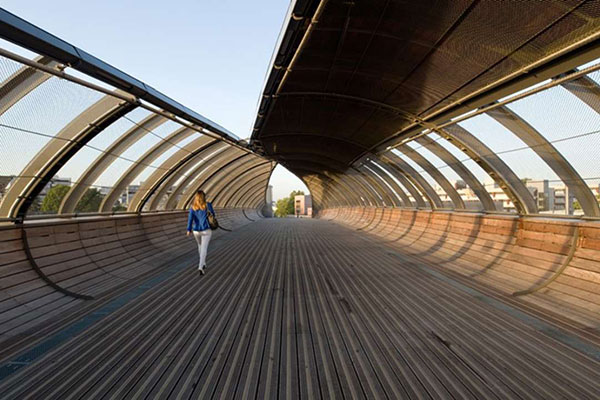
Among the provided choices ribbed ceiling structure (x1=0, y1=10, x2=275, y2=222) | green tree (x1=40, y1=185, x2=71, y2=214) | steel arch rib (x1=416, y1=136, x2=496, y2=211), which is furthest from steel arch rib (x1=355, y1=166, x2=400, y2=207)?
green tree (x1=40, y1=185, x2=71, y2=214)

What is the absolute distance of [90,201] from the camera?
891cm

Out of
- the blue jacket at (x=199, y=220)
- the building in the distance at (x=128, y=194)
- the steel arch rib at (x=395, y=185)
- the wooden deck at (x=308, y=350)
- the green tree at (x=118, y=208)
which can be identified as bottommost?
the wooden deck at (x=308, y=350)

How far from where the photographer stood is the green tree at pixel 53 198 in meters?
7.29

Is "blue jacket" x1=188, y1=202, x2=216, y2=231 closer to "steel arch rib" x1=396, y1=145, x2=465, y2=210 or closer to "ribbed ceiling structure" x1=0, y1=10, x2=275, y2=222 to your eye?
"ribbed ceiling structure" x1=0, y1=10, x2=275, y2=222

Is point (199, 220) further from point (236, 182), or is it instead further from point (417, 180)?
point (236, 182)

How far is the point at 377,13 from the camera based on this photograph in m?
5.23

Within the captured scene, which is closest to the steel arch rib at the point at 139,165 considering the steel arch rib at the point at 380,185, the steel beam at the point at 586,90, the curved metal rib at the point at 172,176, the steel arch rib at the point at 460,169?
the curved metal rib at the point at 172,176

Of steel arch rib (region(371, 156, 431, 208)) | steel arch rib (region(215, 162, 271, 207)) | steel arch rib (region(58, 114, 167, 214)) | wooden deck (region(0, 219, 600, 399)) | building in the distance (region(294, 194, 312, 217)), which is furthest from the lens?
building in the distance (region(294, 194, 312, 217))

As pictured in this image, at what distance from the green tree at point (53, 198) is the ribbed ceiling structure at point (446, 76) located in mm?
5800

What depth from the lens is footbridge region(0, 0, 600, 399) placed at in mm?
3646

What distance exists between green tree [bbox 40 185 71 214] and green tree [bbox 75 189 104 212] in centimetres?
65

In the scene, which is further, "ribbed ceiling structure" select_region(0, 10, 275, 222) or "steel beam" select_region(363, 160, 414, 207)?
"steel beam" select_region(363, 160, 414, 207)

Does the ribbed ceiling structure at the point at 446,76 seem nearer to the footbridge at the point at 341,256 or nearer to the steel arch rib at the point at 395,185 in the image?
the footbridge at the point at 341,256

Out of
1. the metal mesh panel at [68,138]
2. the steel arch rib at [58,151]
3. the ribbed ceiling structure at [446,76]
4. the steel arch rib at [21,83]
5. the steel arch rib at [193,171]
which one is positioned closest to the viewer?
the ribbed ceiling structure at [446,76]
